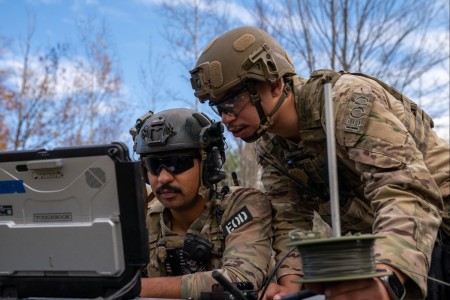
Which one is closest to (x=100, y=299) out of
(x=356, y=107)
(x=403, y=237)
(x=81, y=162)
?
(x=81, y=162)

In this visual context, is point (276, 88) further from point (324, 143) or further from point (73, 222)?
point (73, 222)

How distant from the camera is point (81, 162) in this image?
2.10 meters

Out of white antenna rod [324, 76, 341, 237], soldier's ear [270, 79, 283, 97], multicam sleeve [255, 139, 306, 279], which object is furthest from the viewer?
multicam sleeve [255, 139, 306, 279]

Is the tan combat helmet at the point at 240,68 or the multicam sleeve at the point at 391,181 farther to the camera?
the tan combat helmet at the point at 240,68

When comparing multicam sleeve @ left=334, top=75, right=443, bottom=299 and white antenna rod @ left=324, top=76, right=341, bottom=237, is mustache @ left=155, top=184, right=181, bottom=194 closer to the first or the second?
multicam sleeve @ left=334, top=75, right=443, bottom=299

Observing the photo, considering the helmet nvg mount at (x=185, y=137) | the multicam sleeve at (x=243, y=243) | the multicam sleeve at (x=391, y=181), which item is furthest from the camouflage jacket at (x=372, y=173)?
the helmet nvg mount at (x=185, y=137)

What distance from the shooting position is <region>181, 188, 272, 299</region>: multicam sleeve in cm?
303

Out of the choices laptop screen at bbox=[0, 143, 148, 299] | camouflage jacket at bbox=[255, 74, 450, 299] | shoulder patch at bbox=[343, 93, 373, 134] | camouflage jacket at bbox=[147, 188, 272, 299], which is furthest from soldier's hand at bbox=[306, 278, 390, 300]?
camouflage jacket at bbox=[147, 188, 272, 299]

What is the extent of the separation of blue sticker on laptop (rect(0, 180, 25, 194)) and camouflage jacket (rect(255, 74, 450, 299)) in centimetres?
135

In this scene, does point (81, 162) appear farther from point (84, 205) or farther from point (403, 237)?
point (403, 237)

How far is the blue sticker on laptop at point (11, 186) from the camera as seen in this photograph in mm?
2229

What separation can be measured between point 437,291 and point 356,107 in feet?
3.58

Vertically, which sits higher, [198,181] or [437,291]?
[198,181]

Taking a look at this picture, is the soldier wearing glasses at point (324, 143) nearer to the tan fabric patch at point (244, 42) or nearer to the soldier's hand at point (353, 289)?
the tan fabric patch at point (244, 42)
